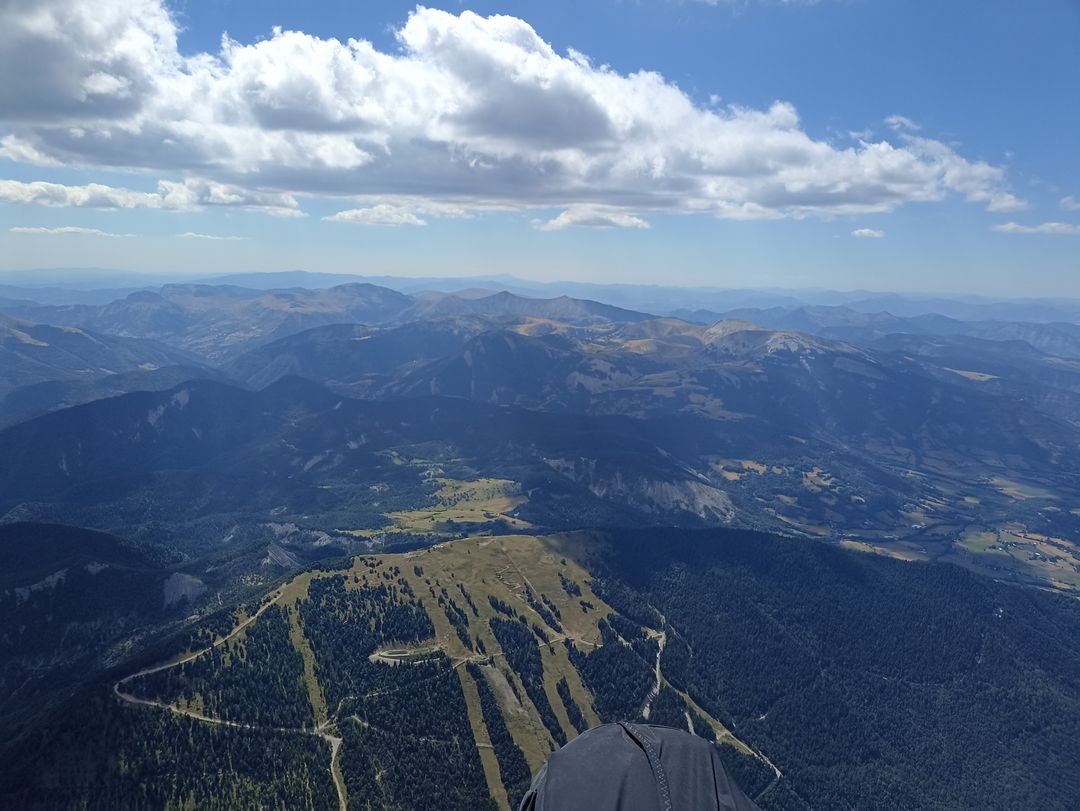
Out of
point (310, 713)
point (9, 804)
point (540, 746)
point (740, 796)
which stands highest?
point (740, 796)

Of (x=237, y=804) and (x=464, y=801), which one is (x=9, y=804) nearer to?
(x=237, y=804)

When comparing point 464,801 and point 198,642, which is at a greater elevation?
point 198,642

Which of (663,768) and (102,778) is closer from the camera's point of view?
(663,768)

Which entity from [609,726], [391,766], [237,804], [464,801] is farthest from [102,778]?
[609,726]

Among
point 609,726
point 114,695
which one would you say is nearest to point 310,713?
point 114,695

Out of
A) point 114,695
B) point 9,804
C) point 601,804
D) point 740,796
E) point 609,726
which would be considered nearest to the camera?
point 601,804

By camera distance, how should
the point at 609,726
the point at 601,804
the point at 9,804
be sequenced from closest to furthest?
the point at 601,804 < the point at 609,726 < the point at 9,804

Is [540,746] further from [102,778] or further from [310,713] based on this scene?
[102,778]
